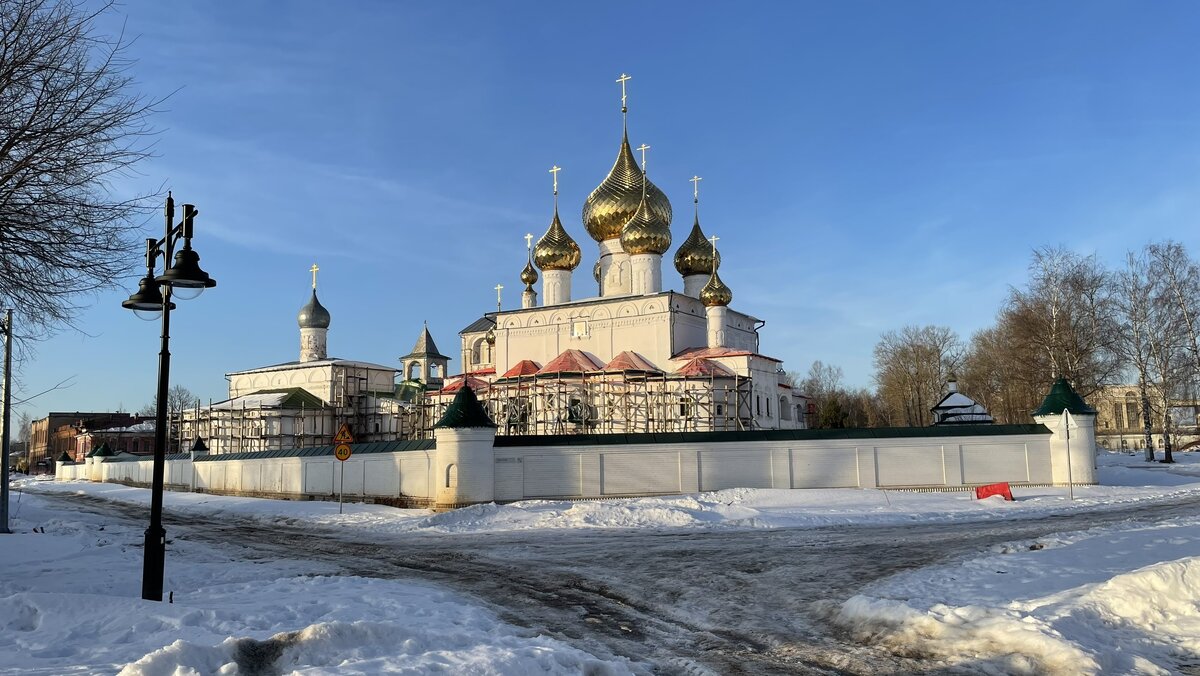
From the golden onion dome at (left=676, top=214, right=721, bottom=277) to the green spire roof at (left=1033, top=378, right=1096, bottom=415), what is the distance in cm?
2061

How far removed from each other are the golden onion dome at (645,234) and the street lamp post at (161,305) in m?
33.5

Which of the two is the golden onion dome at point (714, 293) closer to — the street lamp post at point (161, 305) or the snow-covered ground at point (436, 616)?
the snow-covered ground at point (436, 616)

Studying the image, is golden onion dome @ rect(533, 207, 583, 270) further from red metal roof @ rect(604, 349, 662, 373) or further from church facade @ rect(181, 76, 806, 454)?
red metal roof @ rect(604, 349, 662, 373)

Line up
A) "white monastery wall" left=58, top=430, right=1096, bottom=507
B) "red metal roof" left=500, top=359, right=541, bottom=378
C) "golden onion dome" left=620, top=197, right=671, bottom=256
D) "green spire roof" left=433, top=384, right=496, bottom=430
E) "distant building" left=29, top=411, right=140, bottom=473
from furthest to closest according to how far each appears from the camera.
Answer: "distant building" left=29, top=411, right=140, bottom=473, "golden onion dome" left=620, top=197, right=671, bottom=256, "red metal roof" left=500, top=359, right=541, bottom=378, "white monastery wall" left=58, top=430, right=1096, bottom=507, "green spire roof" left=433, top=384, right=496, bottom=430

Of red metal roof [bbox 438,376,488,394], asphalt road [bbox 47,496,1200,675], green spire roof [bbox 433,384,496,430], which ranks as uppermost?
red metal roof [bbox 438,376,488,394]

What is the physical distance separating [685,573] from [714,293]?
29.9 m

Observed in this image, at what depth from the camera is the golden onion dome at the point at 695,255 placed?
45281 millimetres

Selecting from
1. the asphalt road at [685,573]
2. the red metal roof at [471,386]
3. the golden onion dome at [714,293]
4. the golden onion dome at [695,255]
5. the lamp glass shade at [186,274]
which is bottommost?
the asphalt road at [685,573]

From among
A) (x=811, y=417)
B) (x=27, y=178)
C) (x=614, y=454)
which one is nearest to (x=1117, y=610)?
(x=27, y=178)

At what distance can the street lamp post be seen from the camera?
329 inches

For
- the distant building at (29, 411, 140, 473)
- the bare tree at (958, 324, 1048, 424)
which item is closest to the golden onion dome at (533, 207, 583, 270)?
the bare tree at (958, 324, 1048, 424)

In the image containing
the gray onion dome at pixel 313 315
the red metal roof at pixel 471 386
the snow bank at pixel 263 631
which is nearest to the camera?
the snow bank at pixel 263 631

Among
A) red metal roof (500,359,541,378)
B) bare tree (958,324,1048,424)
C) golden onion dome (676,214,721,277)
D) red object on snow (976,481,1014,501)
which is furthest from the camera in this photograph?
bare tree (958,324,1048,424)

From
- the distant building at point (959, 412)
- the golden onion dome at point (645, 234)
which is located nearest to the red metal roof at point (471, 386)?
the golden onion dome at point (645, 234)
